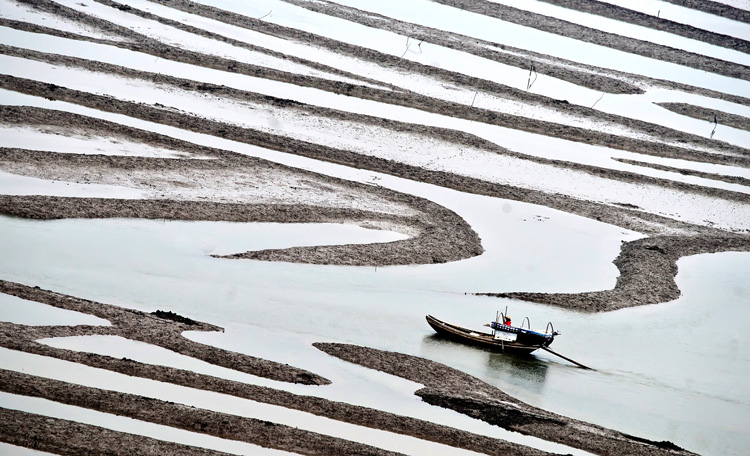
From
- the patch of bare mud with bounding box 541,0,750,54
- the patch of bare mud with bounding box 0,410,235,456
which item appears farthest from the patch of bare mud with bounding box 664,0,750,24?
the patch of bare mud with bounding box 0,410,235,456

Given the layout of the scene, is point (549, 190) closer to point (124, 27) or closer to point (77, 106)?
point (77, 106)

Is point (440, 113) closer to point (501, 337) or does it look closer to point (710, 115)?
point (710, 115)

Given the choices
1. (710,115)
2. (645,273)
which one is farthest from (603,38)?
(645,273)

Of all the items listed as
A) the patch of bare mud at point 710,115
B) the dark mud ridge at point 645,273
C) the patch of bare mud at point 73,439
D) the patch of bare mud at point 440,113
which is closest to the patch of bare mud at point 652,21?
the patch of bare mud at point 710,115

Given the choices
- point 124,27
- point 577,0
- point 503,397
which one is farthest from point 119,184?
point 577,0

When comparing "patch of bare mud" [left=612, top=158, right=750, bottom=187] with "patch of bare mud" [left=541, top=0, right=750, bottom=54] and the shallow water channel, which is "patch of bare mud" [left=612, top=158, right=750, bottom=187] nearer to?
the shallow water channel

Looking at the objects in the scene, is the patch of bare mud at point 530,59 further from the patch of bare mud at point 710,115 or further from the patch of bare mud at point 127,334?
the patch of bare mud at point 127,334
